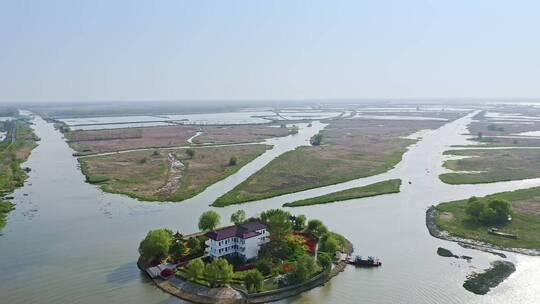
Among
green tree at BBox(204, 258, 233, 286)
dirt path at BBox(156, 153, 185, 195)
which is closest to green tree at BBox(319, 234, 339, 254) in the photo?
green tree at BBox(204, 258, 233, 286)

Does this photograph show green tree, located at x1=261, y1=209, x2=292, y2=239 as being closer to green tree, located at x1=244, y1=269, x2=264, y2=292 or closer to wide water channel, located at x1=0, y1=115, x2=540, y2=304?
wide water channel, located at x1=0, y1=115, x2=540, y2=304

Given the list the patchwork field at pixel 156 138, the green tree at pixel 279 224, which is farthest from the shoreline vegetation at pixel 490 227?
the patchwork field at pixel 156 138

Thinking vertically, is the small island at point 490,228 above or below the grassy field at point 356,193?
below

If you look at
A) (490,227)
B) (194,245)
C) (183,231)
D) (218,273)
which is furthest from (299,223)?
(490,227)

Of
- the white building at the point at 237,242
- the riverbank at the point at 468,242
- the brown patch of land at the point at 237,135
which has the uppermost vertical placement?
the white building at the point at 237,242

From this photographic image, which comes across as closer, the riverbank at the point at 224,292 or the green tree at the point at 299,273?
the riverbank at the point at 224,292

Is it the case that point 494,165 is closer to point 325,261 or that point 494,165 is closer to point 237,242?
point 325,261

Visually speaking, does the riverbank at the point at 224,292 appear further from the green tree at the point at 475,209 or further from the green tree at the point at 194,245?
the green tree at the point at 475,209
